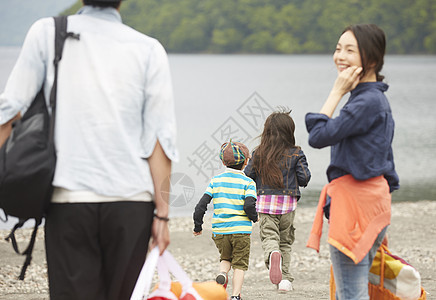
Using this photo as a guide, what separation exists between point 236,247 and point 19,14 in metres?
199

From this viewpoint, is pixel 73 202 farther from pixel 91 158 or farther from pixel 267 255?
pixel 267 255

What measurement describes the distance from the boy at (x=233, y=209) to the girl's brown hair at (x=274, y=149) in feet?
1.21

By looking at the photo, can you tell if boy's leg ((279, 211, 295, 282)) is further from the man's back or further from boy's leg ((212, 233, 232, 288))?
the man's back

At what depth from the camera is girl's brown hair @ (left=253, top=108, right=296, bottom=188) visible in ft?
19.1

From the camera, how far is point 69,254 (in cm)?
267

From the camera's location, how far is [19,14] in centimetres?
19238

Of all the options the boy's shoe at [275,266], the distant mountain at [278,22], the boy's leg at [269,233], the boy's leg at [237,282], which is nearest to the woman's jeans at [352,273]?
the boy's leg at [237,282]

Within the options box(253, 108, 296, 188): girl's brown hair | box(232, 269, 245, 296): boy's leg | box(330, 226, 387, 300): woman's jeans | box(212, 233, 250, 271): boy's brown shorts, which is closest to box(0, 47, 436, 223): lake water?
box(253, 108, 296, 188): girl's brown hair

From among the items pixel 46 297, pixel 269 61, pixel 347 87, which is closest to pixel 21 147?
pixel 347 87

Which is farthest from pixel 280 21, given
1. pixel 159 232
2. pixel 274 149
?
pixel 159 232

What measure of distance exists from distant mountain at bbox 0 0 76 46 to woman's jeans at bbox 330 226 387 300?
608 ft

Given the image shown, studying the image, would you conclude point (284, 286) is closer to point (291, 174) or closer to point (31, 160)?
point (291, 174)

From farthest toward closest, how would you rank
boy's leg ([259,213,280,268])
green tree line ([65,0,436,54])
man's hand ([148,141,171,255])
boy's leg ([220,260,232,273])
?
1. green tree line ([65,0,436,54])
2. boy's leg ([259,213,280,268])
3. boy's leg ([220,260,232,273])
4. man's hand ([148,141,171,255])

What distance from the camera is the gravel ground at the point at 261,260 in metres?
6.57
